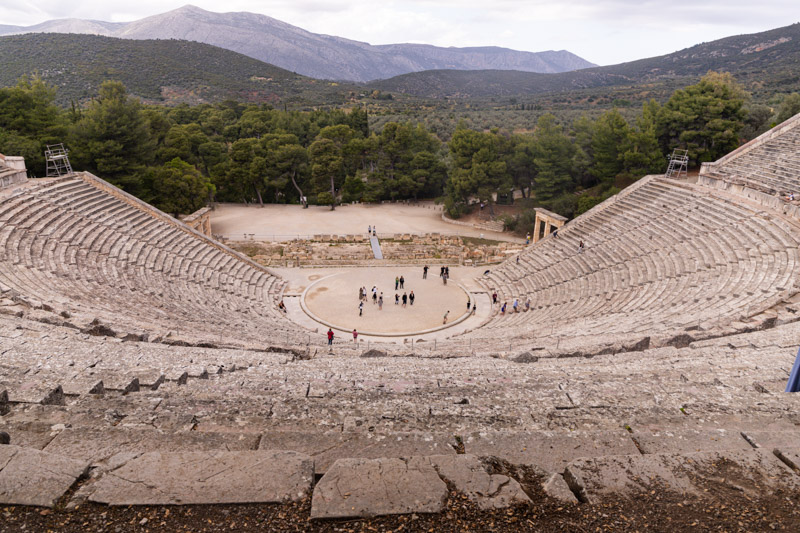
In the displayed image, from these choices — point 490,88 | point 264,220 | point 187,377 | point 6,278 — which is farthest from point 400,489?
point 490,88

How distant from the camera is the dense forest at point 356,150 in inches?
1128

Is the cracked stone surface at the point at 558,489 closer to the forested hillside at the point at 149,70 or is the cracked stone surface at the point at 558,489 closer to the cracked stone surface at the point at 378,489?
the cracked stone surface at the point at 378,489

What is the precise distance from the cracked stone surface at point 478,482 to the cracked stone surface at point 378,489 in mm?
117

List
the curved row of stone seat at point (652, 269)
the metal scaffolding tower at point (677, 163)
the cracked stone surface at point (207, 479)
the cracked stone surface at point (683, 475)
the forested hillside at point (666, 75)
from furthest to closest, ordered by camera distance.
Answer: the forested hillside at point (666, 75) < the metal scaffolding tower at point (677, 163) < the curved row of stone seat at point (652, 269) < the cracked stone surface at point (683, 475) < the cracked stone surface at point (207, 479)

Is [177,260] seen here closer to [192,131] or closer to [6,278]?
[6,278]

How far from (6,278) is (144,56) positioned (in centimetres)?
7783

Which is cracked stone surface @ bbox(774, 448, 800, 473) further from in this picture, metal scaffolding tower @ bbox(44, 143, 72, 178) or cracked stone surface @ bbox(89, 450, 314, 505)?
metal scaffolding tower @ bbox(44, 143, 72, 178)

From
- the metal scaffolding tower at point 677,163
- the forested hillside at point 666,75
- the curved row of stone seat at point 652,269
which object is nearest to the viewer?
the curved row of stone seat at point 652,269

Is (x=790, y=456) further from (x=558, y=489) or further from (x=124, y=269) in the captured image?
(x=124, y=269)

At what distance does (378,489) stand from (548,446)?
1.78 meters

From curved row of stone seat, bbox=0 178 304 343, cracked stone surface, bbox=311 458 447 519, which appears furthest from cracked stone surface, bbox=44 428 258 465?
curved row of stone seat, bbox=0 178 304 343

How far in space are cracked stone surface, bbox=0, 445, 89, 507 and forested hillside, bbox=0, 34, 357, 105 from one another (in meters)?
66.1

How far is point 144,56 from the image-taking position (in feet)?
250

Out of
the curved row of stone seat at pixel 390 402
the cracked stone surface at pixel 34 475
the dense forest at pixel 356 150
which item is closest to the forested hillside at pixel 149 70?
the dense forest at pixel 356 150
